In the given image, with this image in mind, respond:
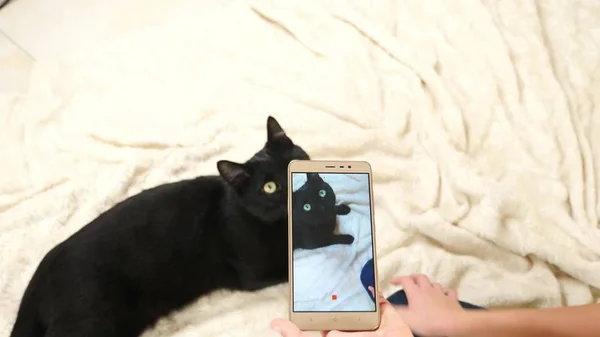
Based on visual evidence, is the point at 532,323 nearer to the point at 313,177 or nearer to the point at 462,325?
the point at 462,325

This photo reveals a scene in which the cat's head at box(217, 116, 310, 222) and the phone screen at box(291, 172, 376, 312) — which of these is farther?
the cat's head at box(217, 116, 310, 222)

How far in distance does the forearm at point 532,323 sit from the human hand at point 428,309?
1 cm

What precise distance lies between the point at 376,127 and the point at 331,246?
41 cm

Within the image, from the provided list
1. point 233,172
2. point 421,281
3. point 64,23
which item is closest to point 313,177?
point 233,172

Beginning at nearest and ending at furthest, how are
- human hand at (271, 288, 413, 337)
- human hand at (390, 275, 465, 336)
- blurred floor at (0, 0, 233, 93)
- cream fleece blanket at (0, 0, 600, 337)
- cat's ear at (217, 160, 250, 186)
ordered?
human hand at (271, 288, 413, 337) < human hand at (390, 275, 465, 336) < cat's ear at (217, 160, 250, 186) < cream fleece blanket at (0, 0, 600, 337) < blurred floor at (0, 0, 233, 93)

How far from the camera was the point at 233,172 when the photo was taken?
92 cm

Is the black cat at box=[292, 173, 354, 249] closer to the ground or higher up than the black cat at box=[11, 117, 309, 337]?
higher up

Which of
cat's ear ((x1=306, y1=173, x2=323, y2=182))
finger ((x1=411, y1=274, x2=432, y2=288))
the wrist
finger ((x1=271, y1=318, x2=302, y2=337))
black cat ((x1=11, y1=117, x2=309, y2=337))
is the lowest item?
black cat ((x1=11, y1=117, x2=309, y2=337))

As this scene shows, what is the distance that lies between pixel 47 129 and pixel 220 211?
0.49 m

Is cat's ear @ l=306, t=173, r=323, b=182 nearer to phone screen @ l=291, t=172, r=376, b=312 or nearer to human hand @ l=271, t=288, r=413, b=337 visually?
phone screen @ l=291, t=172, r=376, b=312

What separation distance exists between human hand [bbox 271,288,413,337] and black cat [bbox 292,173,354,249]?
0.13 metres

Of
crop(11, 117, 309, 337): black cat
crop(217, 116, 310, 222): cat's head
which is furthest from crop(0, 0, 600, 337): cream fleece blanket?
crop(217, 116, 310, 222): cat's head

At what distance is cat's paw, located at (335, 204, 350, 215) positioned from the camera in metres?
0.88

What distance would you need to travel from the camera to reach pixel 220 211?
0.98 m
